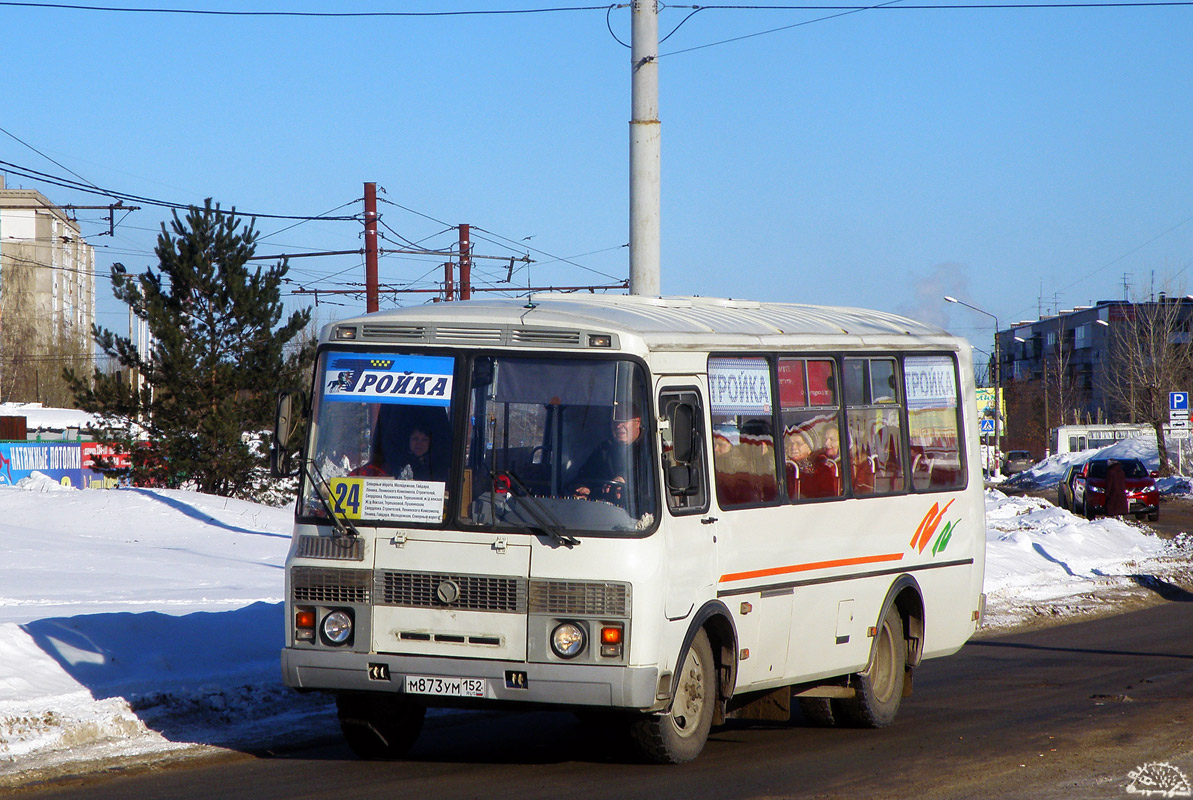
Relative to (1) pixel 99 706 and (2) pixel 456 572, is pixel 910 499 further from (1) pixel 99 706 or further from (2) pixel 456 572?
(1) pixel 99 706

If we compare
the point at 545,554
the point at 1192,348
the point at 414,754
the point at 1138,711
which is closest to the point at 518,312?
the point at 545,554

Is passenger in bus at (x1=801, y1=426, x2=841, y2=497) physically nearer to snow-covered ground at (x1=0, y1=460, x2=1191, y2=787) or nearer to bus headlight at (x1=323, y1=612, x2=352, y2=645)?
bus headlight at (x1=323, y1=612, x2=352, y2=645)

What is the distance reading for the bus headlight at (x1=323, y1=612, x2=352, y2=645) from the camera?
7750 millimetres

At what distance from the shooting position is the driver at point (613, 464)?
25.0 feet

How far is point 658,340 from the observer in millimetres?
8000

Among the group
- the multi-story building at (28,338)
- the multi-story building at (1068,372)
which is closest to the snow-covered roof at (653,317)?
the multi-story building at (1068,372)

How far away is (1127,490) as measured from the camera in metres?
36.8

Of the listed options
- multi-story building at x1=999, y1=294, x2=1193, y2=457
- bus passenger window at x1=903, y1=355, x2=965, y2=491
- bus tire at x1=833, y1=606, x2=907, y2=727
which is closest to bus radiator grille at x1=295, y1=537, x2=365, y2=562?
bus tire at x1=833, y1=606, x2=907, y2=727

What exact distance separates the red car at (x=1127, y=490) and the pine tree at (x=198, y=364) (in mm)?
21729

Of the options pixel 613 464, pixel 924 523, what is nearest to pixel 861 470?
pixel 924 523

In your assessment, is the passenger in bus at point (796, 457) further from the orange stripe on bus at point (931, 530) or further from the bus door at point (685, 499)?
the orange stripe on bus at point (931, 530)

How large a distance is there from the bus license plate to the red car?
1251 inches

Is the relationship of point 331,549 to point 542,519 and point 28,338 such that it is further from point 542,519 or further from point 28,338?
point 28,338

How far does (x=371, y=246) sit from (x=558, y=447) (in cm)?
1998
